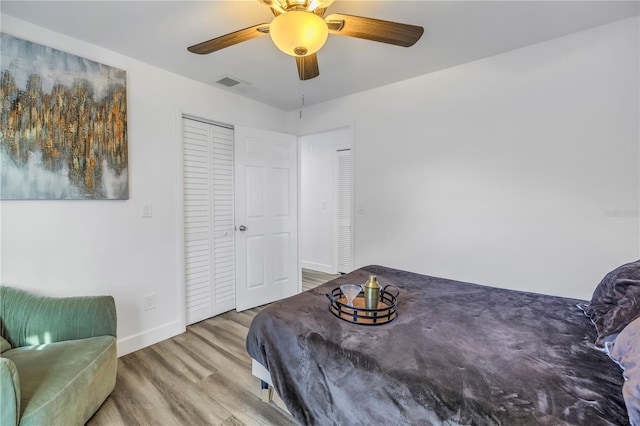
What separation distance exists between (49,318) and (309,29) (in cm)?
217

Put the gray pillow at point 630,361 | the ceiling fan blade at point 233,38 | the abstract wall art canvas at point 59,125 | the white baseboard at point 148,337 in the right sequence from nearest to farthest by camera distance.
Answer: the gray pillow at point 630,361 < the ceiling fan blade at point 233,38 < the abstract wall art canvas at point 59,125 < the white baseboard at point 148,337

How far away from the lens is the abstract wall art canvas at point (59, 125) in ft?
5.50

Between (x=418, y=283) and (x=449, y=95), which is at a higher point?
(x=449, y=95)

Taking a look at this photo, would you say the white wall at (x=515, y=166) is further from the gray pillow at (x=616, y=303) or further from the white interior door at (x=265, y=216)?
the white interior door at (x=265, y=216)

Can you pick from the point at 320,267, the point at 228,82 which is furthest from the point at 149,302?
the point at 320,267

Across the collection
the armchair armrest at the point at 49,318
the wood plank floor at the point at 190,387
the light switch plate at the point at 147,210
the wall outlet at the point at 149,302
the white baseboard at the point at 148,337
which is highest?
the light switch plate at the point at 147,210

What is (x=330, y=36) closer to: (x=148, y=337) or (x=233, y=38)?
(x=233, y=38)

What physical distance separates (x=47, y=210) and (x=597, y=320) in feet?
10.6

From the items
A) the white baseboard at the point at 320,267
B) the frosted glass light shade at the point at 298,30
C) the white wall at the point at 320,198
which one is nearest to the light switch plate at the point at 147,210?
the frosted glass light shade at the point at 298,30

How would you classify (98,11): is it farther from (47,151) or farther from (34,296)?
(34,296)

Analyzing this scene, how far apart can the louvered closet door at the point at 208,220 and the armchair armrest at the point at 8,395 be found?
1566mm

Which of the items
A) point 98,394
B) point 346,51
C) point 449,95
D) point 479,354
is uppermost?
point 346,51

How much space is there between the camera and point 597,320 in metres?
1.28

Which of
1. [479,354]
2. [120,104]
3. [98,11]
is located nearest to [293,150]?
[120,104]
